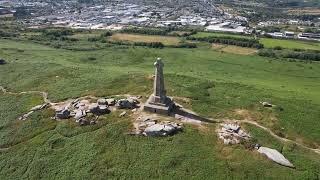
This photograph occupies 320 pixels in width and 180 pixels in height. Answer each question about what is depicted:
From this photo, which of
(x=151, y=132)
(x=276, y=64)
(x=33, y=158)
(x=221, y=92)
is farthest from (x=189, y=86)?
(x=276, y=64)

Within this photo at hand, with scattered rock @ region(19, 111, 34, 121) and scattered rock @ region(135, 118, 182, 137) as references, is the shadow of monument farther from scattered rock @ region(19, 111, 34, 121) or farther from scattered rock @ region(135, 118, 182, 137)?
scattered rock @ region(19, 111, 34, 121)

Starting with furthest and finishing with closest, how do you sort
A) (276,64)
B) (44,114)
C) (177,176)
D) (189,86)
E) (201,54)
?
1. (201,54)
2. (276,64)
3. (189,86)
4. (44,114)
5. (177,176)

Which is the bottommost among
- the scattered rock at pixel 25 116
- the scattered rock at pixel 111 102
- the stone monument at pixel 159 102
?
the scattered rock at pixel 25 116

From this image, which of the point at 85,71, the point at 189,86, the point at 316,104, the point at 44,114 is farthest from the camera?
the point at 85,71

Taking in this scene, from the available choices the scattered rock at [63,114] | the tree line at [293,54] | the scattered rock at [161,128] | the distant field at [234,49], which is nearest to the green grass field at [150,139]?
the scattered rock at [161,128]

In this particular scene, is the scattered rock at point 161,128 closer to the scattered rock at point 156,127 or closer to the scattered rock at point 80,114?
the scattered rock at point 156,127

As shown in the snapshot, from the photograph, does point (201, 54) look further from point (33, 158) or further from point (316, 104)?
point (33, 158)
